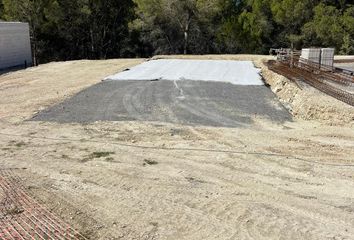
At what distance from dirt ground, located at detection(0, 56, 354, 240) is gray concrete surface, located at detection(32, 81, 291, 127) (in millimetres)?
605

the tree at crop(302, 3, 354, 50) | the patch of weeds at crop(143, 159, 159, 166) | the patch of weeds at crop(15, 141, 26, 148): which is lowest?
the patch of weeds at crop(143, 159, 159, 166)

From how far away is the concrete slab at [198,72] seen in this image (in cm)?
1788

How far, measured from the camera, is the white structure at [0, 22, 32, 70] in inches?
984

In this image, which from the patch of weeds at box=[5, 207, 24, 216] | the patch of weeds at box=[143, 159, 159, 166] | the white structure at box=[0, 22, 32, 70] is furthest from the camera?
the white structure at box=[0, 22, 32, 70]

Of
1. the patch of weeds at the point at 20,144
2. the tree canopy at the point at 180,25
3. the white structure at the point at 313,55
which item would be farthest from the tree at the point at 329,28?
the patch of weeds at the point at 20,144

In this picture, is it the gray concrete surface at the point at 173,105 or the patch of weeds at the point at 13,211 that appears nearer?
the patch of weeds at the point at 13,211

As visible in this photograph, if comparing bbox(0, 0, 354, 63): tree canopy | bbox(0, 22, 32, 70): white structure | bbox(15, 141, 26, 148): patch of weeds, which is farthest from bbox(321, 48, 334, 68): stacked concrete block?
bbox(0, 22, 32, 70): white structure

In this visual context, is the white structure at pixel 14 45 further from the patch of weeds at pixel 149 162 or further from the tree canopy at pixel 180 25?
the patch of weeds at pixel 149 162

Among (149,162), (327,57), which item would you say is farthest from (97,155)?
(327,57)

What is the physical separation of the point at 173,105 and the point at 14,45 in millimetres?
17256

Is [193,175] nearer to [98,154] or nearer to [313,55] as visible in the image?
[98,154]

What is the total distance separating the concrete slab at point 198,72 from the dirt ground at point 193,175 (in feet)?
19.7

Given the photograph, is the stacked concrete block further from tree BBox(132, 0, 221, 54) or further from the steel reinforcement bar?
tree BBox(132, 0, 221, 54)

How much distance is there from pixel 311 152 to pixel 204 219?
382 centimetres
